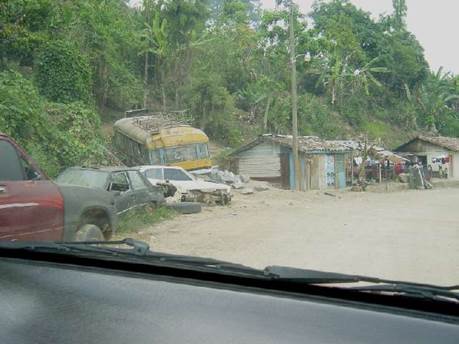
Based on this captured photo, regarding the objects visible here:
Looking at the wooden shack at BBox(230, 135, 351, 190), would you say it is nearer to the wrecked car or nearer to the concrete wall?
the concrete wall

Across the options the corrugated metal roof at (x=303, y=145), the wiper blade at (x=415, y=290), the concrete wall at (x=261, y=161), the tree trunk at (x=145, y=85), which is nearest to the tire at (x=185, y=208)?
the wiper blade at (x=415, y=290)

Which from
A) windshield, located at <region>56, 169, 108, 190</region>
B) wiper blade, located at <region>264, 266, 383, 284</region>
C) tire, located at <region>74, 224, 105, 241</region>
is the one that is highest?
windshield, located at <region>56, 169, 108, 190</region>

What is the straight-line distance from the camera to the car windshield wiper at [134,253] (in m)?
2.54

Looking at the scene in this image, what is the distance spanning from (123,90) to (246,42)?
1247cm

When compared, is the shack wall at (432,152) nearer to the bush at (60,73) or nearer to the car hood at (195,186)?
the bush at (60,73)

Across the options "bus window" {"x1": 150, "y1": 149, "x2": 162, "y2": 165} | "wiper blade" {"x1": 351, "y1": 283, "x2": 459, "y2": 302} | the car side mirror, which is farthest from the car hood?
"wiper blade" {"x1": 351, "y1": 283, "x2": 459, "y2": 302}

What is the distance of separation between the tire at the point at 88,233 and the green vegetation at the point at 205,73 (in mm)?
10445

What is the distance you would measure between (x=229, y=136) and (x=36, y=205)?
113 feet

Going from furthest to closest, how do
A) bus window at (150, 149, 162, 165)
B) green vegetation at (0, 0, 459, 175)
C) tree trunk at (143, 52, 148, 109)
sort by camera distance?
tree trunk at (143, 52, 148, 109) → bus window at (150, 149, 162, 165) → green vegetation at (0, 0, 459, 175)

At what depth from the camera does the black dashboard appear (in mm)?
1801

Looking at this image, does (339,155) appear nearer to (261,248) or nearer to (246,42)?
(246,42)

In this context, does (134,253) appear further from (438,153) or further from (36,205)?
(438,153)

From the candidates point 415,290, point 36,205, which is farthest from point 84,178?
point 415,290

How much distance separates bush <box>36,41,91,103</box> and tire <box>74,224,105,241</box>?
21971 mm
